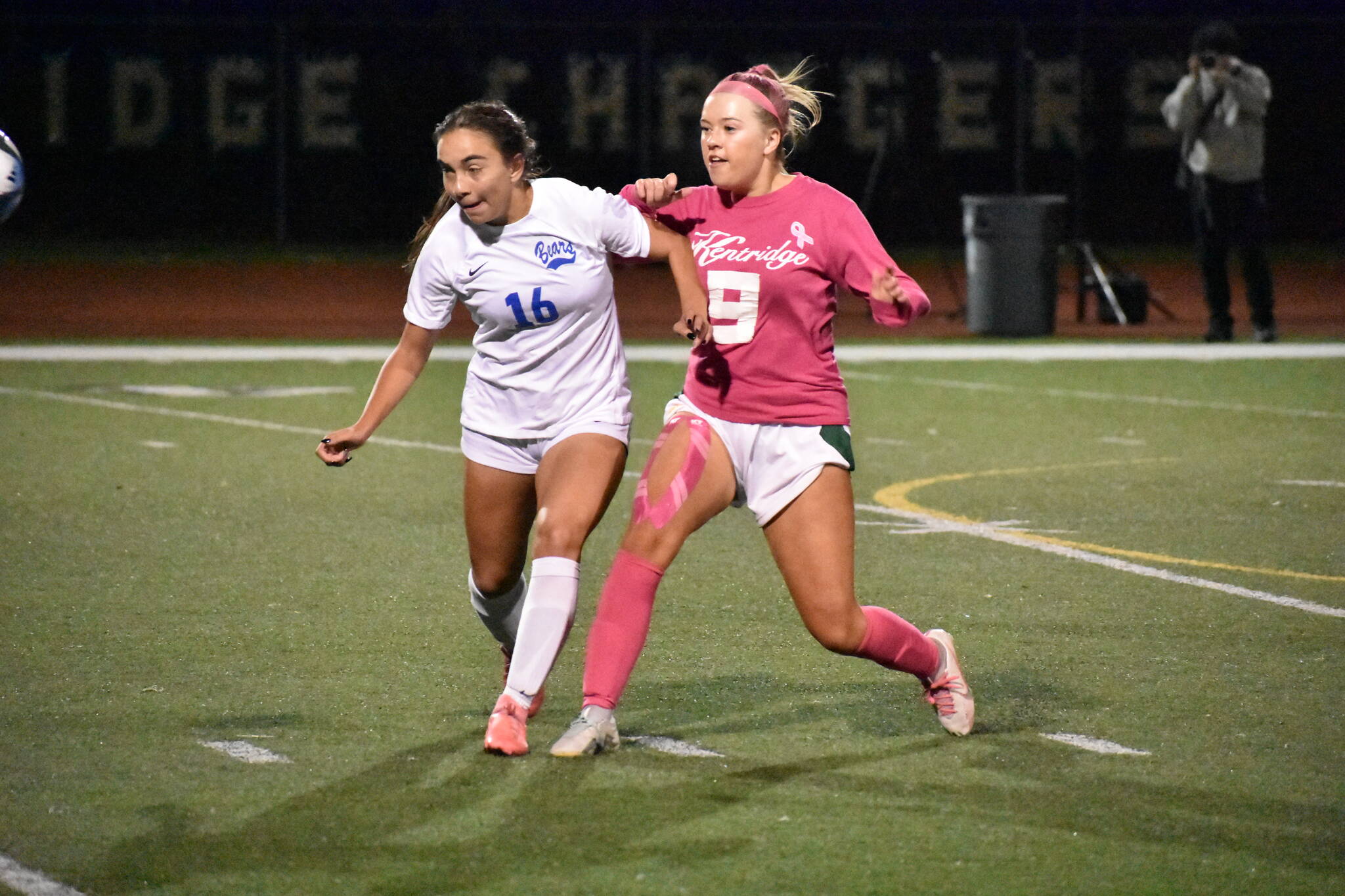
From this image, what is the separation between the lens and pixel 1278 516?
380 inches

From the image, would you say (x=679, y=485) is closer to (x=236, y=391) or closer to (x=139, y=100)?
(x=236, y=391)

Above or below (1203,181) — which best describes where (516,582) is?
below

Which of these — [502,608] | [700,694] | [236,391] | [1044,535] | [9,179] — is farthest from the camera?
[236,391]

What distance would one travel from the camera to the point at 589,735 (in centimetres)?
552

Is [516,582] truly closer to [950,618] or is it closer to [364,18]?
[950,618]

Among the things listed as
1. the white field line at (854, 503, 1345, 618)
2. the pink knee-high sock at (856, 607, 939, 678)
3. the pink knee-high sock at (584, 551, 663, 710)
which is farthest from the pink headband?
the white field line at (854, 503, 1345, 618)

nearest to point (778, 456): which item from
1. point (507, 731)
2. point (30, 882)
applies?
point (507, 731)

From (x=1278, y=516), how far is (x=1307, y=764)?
170 inches

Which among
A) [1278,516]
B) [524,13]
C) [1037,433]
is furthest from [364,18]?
[1278,516]

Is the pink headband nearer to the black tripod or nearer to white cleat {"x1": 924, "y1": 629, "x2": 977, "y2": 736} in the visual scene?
white cleat {"x1": 924, "y1": 629, "x2": 977, "y2": 736}

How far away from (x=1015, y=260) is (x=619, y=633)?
14.4 metres

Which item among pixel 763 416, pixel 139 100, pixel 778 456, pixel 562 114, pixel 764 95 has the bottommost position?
pixel 778 456

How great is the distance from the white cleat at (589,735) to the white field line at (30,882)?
4.74 ft

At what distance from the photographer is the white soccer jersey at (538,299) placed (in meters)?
5.84
